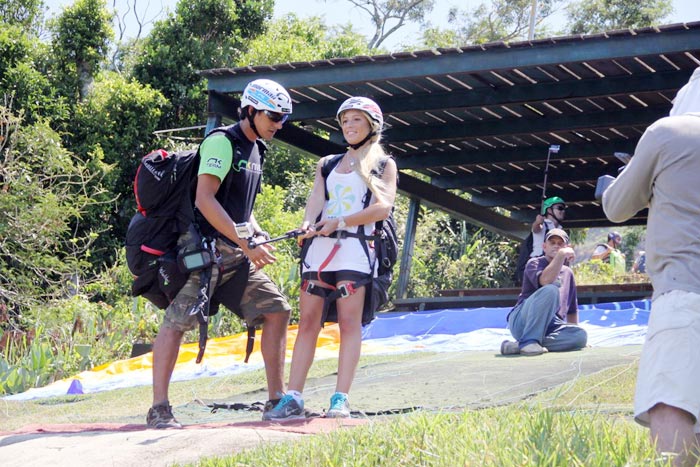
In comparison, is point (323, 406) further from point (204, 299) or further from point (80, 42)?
point (80, 42)

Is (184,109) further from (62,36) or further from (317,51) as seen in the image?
(317,51)

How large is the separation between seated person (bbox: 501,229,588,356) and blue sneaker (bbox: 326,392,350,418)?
3434mm

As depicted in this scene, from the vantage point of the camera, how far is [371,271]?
612 centimetres

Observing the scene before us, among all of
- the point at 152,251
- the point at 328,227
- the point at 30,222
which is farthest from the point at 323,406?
the point at 30,222

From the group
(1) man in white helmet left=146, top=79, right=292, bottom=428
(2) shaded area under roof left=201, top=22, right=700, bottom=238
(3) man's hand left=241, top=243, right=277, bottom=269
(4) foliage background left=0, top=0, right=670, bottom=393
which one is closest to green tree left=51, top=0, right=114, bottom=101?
(4) foliage background left=0, top=0, right=670, bottom=393

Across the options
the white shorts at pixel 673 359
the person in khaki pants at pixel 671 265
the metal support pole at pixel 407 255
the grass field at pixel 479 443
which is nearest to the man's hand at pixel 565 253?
the grass field at pixel 479 443

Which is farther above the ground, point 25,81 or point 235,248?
point 25,81

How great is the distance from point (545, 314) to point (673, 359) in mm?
5493

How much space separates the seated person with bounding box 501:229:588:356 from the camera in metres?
9.02

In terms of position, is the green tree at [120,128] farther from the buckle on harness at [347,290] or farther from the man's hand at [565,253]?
the buckle on harness at [347,290]

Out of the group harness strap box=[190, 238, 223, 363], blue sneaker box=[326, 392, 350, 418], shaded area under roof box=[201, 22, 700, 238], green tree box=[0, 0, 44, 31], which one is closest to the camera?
blue sneaker box=[326, 392, 350, 418]

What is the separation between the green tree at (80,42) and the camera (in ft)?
71.3

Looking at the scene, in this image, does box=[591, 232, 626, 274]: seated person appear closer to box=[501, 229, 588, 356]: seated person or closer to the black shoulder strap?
box=[501, 229, 588, 356]: seated person

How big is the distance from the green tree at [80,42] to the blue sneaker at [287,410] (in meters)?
17.0
